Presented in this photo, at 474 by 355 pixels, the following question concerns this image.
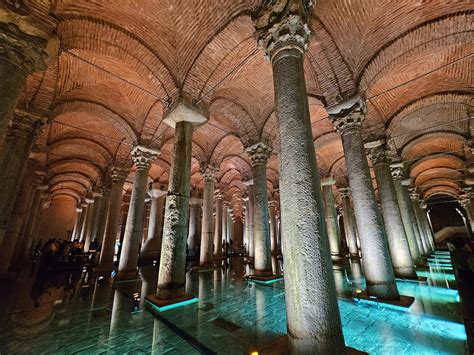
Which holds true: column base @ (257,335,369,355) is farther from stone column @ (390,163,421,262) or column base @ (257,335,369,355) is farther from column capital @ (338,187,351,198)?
column capital @ (338,187,351,198)

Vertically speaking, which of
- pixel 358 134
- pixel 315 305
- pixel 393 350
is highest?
pixel 358 134

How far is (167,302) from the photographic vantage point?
4230 mm

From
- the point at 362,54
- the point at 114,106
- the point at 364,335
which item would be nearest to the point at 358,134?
the point at 362,54

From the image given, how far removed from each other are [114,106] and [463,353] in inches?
408

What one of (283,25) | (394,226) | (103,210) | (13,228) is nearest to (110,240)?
(13,228)

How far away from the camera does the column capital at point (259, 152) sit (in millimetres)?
7762

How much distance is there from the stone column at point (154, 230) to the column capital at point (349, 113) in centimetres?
1114

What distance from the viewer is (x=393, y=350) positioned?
8.52 feet

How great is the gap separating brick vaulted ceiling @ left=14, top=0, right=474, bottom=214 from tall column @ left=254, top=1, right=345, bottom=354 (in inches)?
35.0

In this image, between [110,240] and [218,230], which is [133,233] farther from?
[218,230]

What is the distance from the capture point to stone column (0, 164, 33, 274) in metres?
7.25

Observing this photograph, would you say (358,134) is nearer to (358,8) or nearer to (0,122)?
(358,8)

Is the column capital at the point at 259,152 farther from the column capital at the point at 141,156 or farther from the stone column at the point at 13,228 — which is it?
the stone column at the point at 13,228

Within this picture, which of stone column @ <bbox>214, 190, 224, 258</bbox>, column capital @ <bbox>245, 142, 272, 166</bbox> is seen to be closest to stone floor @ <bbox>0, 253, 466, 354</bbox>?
column capital @ <bbox>245, 142, 272, 166</bbox>
